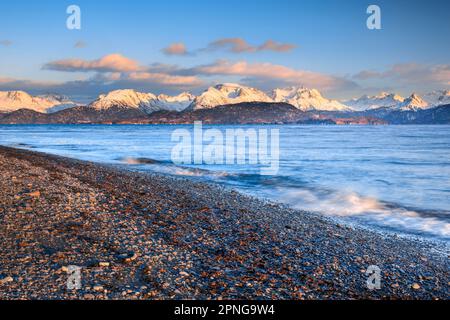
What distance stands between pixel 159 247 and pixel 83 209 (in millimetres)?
4001

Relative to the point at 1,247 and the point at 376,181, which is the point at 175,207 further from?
the point at 376,181

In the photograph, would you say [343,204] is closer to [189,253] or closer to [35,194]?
[189,253]

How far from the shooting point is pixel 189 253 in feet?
27.0

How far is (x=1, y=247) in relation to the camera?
7.85m

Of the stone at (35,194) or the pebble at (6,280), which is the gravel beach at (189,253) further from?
the stone at (35,194)

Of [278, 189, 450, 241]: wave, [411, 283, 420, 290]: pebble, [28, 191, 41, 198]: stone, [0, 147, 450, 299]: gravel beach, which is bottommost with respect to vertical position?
[278, 189, 450, 241]: wave

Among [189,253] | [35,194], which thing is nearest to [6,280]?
[189,253]

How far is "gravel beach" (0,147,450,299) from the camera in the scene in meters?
6.54

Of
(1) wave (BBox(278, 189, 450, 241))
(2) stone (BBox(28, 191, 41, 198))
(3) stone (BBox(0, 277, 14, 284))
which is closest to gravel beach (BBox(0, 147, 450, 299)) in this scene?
(3) stone (BBox(0, 277, 14, 284))

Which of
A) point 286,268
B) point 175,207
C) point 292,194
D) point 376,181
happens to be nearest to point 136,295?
point 286,268

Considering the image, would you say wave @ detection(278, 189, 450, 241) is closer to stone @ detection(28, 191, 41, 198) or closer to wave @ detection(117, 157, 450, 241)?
wave @ detection(117, 157, 450, 241)

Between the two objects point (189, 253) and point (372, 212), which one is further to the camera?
point (372, 212)

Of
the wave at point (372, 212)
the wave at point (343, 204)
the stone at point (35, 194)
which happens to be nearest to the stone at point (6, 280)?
the stone at point (35, 194)

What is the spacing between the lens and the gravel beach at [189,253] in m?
6.54
